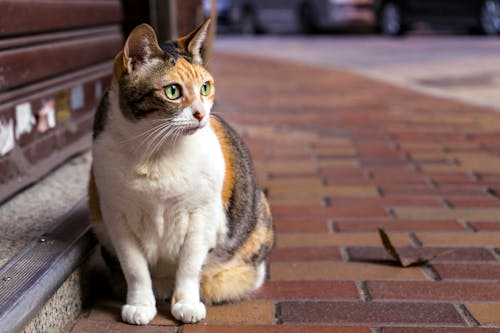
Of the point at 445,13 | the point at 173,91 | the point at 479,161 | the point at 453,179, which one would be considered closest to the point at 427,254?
the point at 453,179

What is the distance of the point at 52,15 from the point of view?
3.26 metres

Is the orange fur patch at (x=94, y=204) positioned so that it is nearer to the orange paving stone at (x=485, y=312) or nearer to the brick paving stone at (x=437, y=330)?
the brick paving stone at (x=437, y=330)

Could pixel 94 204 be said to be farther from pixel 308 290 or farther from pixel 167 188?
pixel 308 290

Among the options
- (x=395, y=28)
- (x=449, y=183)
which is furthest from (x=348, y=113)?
(x=395, y=28)

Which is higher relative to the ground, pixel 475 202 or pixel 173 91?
pixel 173 91

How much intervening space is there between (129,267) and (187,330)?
0.24 m

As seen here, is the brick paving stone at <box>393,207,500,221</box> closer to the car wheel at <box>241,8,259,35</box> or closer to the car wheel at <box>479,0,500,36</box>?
the car wheel at <box>479,0,500,36</box>

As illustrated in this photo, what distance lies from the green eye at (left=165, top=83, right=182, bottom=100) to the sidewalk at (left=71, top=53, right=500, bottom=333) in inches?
25.3

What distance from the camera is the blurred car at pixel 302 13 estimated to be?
48.2ft

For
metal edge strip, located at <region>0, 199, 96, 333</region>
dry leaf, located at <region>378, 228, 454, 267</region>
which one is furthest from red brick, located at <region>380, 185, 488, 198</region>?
metal edge strip, located at <region>0, 199, 96, 333</region>

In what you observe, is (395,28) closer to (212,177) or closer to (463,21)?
(463,21)

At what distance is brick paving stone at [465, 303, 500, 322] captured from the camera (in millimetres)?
2123

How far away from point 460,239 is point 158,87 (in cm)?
144

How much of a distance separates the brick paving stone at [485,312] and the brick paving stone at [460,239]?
1.86 ft
